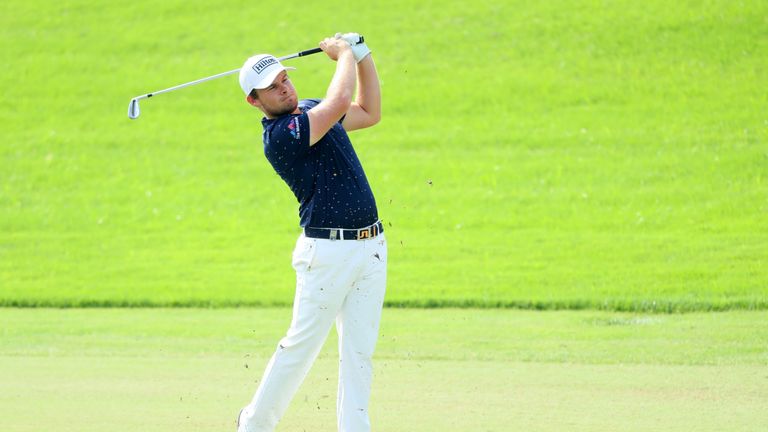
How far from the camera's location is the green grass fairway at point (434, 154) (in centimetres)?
1463

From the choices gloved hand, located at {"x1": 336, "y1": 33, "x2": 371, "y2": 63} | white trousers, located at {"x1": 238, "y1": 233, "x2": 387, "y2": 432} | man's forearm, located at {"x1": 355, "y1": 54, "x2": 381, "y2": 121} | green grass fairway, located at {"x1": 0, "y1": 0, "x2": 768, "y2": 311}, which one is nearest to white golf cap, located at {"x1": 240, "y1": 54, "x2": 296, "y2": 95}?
gloved hand, located at {"x1": 336, "y1": 33, "x2": 371, "y2": 63}

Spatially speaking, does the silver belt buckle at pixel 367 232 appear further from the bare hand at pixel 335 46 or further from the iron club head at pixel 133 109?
the iron club head at pixel 133 109

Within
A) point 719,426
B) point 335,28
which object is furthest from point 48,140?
point 719,426

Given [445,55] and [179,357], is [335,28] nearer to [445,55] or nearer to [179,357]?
[445,55]

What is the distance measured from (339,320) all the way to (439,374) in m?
2.56

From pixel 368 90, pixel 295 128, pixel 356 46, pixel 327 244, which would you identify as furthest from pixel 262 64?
pixel 327 244

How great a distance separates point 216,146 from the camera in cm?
2233

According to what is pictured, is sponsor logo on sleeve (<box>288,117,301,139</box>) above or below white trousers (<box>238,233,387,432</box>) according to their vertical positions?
above

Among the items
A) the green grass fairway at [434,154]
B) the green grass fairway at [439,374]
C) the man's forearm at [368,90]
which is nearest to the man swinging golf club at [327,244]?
the man's forearm at [368,90]

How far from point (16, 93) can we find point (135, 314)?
46.4 feet

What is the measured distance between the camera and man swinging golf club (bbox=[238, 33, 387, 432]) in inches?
211

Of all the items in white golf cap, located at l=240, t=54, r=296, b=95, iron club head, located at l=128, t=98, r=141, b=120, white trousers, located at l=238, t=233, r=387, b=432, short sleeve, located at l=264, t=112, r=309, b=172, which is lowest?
white trousers, located at l=238, t=233, r=387, b=432

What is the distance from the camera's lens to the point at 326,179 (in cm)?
542

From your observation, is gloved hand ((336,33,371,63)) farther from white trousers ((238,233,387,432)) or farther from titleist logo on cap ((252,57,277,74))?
white trousers ((238,233,387,432))
